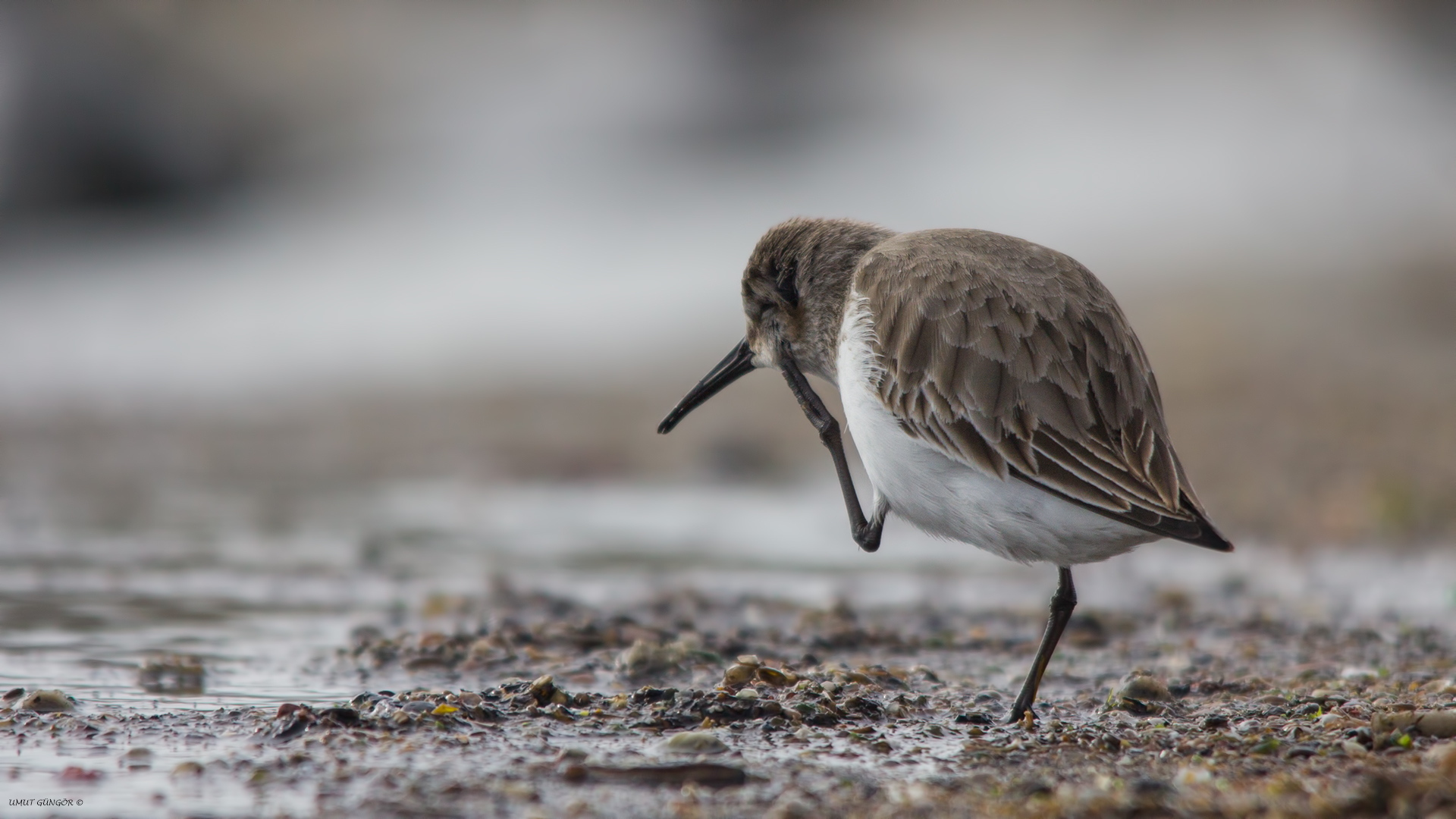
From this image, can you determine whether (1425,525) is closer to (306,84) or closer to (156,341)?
(156,341)

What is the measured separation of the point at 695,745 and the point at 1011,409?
1314mm

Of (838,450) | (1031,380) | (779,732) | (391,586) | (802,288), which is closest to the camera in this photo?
(779,732)

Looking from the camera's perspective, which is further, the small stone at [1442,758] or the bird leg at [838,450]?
the bird leg at [838,450]

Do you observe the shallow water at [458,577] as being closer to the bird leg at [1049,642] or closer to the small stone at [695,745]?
the small stone at [695,745]

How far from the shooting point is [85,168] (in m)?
24.6

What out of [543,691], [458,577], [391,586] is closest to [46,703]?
[543,691]

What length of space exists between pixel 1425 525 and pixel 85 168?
22.9m

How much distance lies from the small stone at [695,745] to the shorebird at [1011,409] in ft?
3.19

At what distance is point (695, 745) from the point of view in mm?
3570

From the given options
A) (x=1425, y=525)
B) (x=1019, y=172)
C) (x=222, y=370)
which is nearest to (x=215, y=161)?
(x=222, y=370)

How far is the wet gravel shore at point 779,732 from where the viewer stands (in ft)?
10.2

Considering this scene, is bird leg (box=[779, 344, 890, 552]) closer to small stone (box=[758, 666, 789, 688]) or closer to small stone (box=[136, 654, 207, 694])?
small stone (box=[758, 666, 789, 688])

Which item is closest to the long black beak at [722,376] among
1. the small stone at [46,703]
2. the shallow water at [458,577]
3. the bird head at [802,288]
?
the bird head at [802,288]

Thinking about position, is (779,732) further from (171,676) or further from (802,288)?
(171,676)
